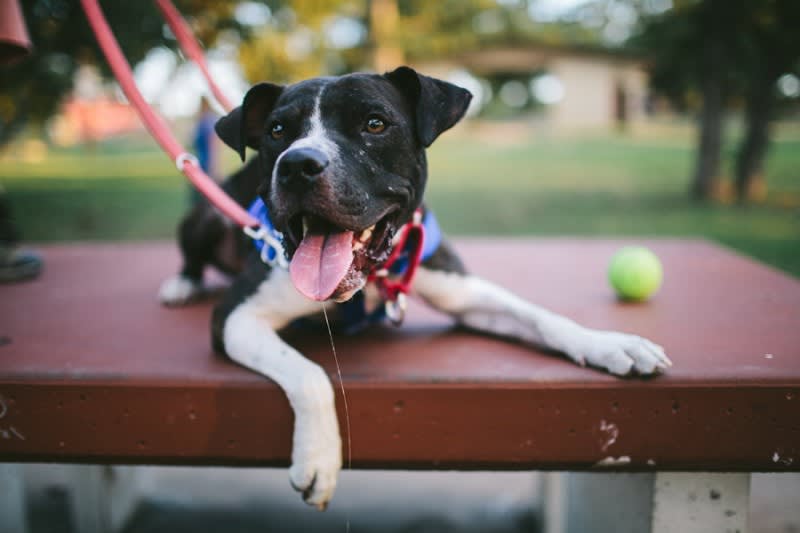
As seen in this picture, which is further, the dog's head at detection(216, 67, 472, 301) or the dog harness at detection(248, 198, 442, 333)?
the dog harness at detection(248, 198, 442, 333)

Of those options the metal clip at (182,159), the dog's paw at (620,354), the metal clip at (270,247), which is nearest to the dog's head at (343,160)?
the metal clip at (270,247)

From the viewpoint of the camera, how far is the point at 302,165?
1.93m

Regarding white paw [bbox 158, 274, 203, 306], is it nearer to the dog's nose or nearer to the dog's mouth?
the dog's mouth

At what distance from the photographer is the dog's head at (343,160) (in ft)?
6.51

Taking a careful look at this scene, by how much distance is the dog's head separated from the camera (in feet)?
6.51

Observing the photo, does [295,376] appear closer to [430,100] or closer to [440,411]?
[440,411]

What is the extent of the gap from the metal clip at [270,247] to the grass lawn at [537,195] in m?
6.01

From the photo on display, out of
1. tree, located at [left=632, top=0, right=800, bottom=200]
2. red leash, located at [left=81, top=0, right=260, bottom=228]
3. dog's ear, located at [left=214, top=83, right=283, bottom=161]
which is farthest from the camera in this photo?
tree, located at [left=632, top=0, right=800, bottom=200]

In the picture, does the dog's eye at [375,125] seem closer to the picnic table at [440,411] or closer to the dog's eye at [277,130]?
the dog's eye at [277,130]

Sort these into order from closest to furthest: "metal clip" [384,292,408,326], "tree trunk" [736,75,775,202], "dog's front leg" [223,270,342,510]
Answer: "dog's front leg" [223,270,342,510], "metal clip" [384,292,408,326], "tree trunk" [736,75,775,202]

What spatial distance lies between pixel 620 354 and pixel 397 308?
0.85 metres

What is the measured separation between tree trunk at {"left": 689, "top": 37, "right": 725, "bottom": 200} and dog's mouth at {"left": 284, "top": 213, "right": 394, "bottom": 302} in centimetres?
1010

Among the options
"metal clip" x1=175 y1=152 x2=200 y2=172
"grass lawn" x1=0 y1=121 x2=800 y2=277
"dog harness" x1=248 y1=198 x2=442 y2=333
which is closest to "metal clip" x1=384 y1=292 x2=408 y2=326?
"dog harness" x1=248 y1=198 x2=442 y2=333

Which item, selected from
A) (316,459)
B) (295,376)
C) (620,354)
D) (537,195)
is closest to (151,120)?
(295,376)
